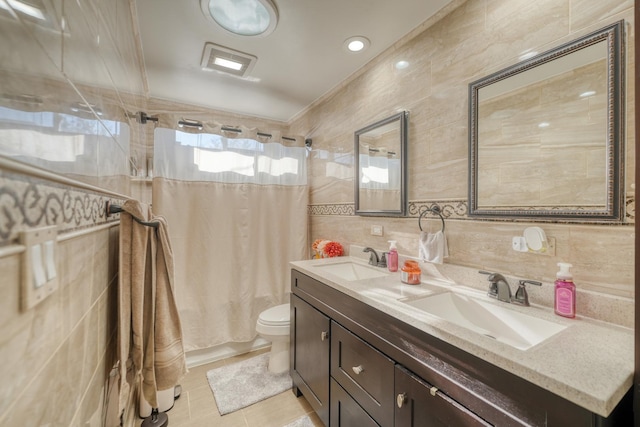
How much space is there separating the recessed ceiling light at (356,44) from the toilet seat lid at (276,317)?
201cm

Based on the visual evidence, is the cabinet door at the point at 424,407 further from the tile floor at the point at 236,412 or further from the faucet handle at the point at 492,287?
the tile floor at the point at 236,412

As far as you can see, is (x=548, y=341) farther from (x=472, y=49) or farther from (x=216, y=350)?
(x=216, y=350)

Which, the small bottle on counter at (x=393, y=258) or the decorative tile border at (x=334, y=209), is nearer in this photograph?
the small bottle on counter at (x=393, y=258)

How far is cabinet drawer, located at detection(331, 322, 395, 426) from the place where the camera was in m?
1.00

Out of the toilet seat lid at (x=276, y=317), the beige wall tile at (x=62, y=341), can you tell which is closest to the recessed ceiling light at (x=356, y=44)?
the beige wall tile at (x=62, y=341)

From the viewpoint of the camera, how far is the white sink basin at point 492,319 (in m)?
0.90

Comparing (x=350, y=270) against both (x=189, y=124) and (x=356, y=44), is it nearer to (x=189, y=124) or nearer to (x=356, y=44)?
(x=356, y=44)

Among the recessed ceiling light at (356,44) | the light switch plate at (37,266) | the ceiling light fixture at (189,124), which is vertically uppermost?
the recessed ceiling light at (356,44)

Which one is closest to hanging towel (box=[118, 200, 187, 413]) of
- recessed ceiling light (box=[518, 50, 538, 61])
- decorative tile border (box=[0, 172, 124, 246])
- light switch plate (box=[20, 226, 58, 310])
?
decorative tile border (box=[0, 172, 124, 246])

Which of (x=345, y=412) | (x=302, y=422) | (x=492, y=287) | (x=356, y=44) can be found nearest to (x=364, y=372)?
(x=345, y=412)

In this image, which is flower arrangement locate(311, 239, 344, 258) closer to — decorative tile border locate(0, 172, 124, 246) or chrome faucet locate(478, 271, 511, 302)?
chrome faucet locate(478, 271, 511, 302)

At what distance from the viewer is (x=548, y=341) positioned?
0.75 meters

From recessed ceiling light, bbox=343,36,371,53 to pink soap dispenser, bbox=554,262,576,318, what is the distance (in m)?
1.62

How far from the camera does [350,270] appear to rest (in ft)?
6.22
